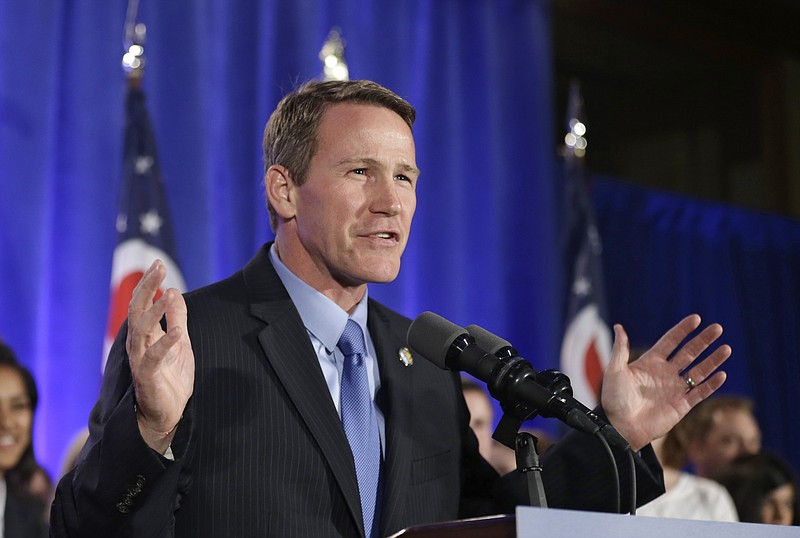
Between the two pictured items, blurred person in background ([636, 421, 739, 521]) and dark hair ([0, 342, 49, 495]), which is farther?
blurred person in background ([636, 421, 739, 521])

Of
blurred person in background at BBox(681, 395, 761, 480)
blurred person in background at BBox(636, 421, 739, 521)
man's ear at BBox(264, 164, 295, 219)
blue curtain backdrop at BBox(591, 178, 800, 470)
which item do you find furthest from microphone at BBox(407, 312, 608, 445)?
blue curtain backdrop at BBox(591, 178, 800, 470)

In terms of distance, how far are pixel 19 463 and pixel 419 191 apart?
235 cm

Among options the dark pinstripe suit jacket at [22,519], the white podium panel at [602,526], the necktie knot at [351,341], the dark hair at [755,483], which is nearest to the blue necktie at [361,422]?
the necktie knot at [351,341]

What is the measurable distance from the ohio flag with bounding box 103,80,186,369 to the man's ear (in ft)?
5.54

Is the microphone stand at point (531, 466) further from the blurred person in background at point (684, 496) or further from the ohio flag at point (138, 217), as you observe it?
the blurred person in background at point (684, 496)

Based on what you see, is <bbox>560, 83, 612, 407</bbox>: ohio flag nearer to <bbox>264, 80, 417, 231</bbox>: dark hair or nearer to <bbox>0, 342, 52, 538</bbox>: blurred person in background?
<bbox>0, 342, 52, 538</bbox>: blurred person in background

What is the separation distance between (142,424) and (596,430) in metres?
0.69

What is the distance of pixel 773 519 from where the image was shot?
177 inches

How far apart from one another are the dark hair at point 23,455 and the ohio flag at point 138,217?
0.31m

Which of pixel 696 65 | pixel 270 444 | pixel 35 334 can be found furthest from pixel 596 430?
pixel 696 65

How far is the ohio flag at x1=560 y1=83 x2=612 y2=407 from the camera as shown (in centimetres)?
523

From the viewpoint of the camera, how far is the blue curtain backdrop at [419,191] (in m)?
3.97

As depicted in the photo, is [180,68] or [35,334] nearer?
[35,334]

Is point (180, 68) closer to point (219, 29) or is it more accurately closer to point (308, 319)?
point (219, 29)
